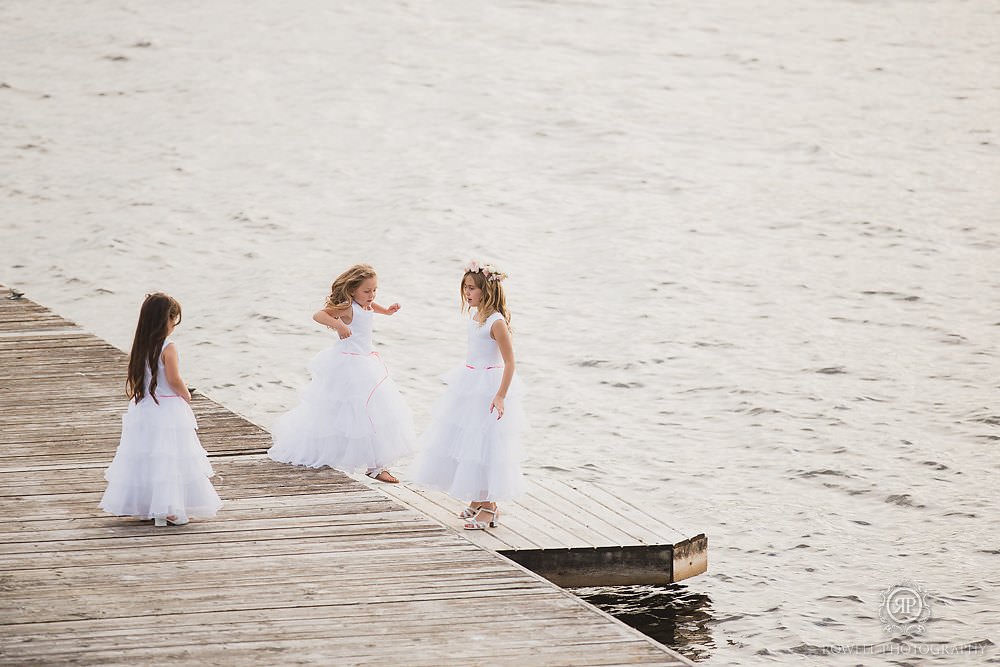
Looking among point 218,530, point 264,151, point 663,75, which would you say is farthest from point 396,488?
point 663,75

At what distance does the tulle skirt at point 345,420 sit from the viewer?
30.8 ft

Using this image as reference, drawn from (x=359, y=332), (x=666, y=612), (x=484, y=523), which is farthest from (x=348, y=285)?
(x=666, y=612)

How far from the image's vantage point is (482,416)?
28.6ft

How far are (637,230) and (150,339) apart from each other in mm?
15487

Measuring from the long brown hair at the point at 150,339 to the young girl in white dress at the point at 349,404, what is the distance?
1.54m

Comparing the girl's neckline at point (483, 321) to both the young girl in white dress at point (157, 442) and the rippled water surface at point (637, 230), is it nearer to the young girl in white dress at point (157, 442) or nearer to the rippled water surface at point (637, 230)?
the young girl in white dress at point (157, 442)

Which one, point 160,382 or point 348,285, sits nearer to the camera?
point 160,382

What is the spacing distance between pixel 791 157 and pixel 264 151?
10.1 metres

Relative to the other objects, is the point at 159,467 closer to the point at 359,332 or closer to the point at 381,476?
the point at 359,332

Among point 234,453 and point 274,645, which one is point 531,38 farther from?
point 274,645

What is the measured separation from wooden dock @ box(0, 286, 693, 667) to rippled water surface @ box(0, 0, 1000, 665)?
2447 mm

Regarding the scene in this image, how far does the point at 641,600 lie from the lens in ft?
32.9

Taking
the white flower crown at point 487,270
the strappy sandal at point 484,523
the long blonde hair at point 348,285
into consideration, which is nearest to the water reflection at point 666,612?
the strappy sandal at point 484,523

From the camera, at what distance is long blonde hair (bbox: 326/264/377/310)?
9.33 meters
